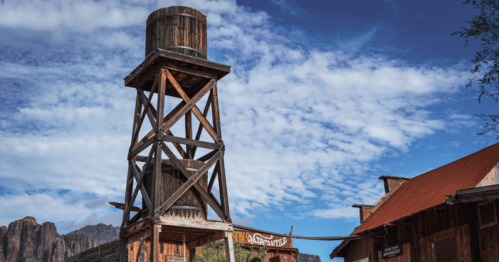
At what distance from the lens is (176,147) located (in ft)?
72.5

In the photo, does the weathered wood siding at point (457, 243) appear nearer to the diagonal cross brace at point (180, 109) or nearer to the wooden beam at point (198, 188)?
the wooden beam at point (198, 188)

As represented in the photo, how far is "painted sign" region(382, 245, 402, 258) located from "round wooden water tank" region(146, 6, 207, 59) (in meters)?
14.1

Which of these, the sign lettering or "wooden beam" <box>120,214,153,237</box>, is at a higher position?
the sign lettering

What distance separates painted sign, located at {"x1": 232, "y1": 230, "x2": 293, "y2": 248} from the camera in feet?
158

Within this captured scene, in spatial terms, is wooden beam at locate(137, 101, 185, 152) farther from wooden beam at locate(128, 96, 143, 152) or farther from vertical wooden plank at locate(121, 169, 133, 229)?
vertical wooden plank at locate(121, 169, 133, 229)

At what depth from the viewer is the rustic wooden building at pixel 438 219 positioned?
21.3 metres

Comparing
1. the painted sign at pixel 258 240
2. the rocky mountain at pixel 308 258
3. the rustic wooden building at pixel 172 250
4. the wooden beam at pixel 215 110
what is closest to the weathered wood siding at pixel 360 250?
the rustic wooden building at pixel 172 250

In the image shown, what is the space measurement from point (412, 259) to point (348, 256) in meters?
6.83

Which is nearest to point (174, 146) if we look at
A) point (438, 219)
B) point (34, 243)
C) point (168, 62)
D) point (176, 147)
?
point (176, 147)

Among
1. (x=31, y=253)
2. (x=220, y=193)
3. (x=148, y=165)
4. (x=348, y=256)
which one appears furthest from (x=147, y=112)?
(x=31, y=253)

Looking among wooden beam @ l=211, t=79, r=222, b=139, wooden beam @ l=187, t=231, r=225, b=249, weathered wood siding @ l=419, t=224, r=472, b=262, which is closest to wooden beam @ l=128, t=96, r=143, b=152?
wooden beam @ l=211, t=79, r=222, b=139

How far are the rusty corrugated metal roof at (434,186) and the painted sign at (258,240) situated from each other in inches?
728

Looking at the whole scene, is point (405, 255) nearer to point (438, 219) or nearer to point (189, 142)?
point (438, 219)

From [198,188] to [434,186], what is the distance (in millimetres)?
13966
